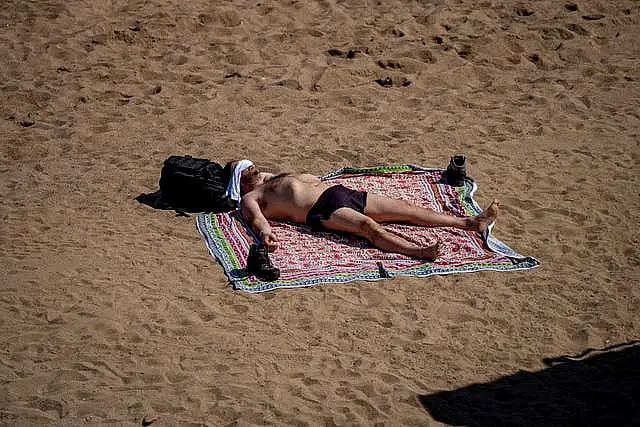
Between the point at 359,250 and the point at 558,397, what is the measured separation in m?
2.16

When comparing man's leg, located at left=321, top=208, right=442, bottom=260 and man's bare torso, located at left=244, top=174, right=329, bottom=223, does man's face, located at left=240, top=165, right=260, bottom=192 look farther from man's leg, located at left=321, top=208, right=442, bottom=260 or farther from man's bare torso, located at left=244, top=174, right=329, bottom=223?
man's leg, located at left=321, top=208, right=442, bottom=260

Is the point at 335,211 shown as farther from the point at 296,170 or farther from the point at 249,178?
the point at 296,170

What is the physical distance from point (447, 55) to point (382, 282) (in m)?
4.78

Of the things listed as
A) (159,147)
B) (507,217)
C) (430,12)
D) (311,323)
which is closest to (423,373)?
(311,323)

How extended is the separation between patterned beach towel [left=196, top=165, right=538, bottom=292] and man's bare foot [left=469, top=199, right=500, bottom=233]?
0.06 meters

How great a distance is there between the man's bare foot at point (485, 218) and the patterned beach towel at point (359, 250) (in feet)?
0.19

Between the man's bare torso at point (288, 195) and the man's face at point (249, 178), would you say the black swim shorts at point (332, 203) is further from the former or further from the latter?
the man's face at point (249, 178)

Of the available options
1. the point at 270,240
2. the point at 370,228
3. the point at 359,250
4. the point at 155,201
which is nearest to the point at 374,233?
the point at 370,228

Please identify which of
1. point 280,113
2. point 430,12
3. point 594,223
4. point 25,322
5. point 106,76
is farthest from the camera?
point 430,12

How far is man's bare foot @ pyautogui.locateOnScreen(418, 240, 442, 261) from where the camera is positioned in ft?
21.4

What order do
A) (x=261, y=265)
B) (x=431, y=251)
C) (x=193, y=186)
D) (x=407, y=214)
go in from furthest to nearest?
1. (x=193, y=186)
2. (x=407, y=214)
3. (x=431, y=251)
4. (x=261, y=265)

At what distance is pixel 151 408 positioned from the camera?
501 centimetres

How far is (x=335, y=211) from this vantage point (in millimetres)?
6984

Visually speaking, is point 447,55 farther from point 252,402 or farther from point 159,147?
point 252,402
